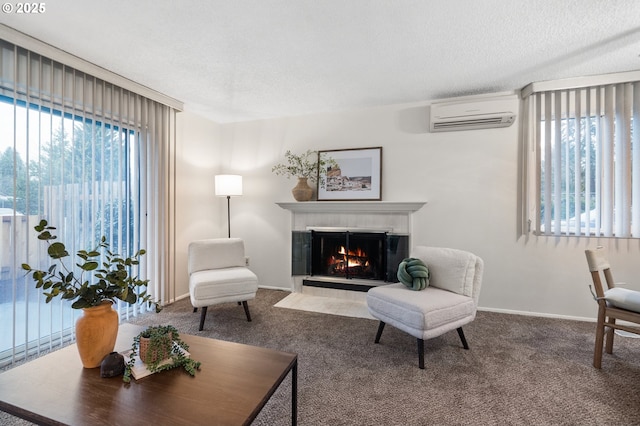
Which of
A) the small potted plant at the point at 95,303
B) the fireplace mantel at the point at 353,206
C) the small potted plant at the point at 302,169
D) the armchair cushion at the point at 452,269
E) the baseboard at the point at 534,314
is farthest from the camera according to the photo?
the small potted plant at the point at 302,169

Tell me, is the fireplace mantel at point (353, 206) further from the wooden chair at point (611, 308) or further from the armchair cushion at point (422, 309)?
the wooden chair at point (611, 308)

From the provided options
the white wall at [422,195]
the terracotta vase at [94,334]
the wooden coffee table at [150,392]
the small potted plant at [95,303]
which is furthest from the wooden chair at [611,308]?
the terracotta vase at [94,334]

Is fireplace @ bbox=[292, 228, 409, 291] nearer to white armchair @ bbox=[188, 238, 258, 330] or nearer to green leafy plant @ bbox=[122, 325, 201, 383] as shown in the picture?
white armchair @ bbox=[188, 238, 258, 330]

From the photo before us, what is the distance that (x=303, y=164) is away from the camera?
12.3 ft

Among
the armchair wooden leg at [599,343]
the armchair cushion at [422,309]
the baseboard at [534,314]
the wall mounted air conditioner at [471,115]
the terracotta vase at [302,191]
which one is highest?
the wall mounted air conditioner at [471,115]

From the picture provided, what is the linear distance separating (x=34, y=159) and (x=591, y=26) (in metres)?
4.05

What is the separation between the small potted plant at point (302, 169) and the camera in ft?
11.8

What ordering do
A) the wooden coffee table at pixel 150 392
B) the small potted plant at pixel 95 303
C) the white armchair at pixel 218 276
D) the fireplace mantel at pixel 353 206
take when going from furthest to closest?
the fireplace mantel at pixel 353 206, the white armchair at pixel 218 276, the small potted plant at pixel 95 303, the wooden coffee table at pixel 150 392

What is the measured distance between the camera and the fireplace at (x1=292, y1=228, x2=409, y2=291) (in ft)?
11.1

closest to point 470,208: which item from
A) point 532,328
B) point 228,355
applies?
point 532,328

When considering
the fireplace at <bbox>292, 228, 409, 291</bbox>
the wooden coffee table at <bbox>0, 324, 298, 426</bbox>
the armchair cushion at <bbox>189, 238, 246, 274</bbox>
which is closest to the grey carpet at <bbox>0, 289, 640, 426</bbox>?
the wooden coffee table at <bbox>0, 324, 298, 426</bbox>

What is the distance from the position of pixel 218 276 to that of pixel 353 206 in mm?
1674

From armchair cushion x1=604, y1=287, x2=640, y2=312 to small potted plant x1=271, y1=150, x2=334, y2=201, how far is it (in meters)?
2.75

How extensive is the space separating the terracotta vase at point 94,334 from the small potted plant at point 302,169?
2490 millimetres
